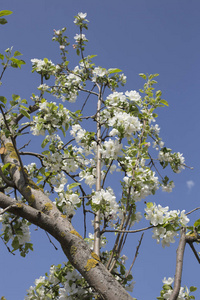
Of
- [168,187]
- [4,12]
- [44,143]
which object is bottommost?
[4,12]

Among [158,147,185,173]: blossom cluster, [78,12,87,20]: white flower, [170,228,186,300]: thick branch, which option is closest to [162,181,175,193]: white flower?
[158,147,185,173]: blossom cluster

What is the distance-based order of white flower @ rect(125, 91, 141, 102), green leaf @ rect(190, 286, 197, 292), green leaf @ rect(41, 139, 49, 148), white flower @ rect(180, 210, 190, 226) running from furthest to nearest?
green leaf @ rect(41, 139, 49, 148), white flower @ rect(125, 91, 141, 102), green leaf @ rect(190, 286, 197, 292), white flower @ rect(180, 210, 190, 226)

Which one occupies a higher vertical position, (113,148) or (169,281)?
(113,148)

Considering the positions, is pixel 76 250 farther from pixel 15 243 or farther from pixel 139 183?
pixel 15 243

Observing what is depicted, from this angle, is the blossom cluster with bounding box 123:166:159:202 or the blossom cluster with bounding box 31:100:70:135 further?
the blossom cluster with bounding box 31:100:70:135

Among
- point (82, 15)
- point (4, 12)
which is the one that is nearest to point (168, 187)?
point (4, 12)

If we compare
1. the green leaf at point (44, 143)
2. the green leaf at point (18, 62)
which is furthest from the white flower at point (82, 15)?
the green leaf at point (18, 62)

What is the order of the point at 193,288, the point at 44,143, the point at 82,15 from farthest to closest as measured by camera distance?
the point at 82,15 < the point at 44,143 < the point at 193,288

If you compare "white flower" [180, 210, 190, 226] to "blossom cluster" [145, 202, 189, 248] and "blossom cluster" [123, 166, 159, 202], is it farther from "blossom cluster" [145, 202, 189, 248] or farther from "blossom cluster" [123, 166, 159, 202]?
"blossom cluster" [123, 166, 159, 202]

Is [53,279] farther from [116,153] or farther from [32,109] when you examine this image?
[32,109]

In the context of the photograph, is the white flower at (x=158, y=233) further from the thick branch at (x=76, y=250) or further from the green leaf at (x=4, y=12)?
the green leaf at (x=4, y=12)

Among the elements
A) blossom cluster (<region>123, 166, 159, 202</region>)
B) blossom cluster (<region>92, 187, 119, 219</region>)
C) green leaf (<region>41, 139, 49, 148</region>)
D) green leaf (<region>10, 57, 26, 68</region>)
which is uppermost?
green leaf (<region>41, 139, 49, 148</region>)

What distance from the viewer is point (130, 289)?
95.1 inches

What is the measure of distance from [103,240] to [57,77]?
2340 mm
